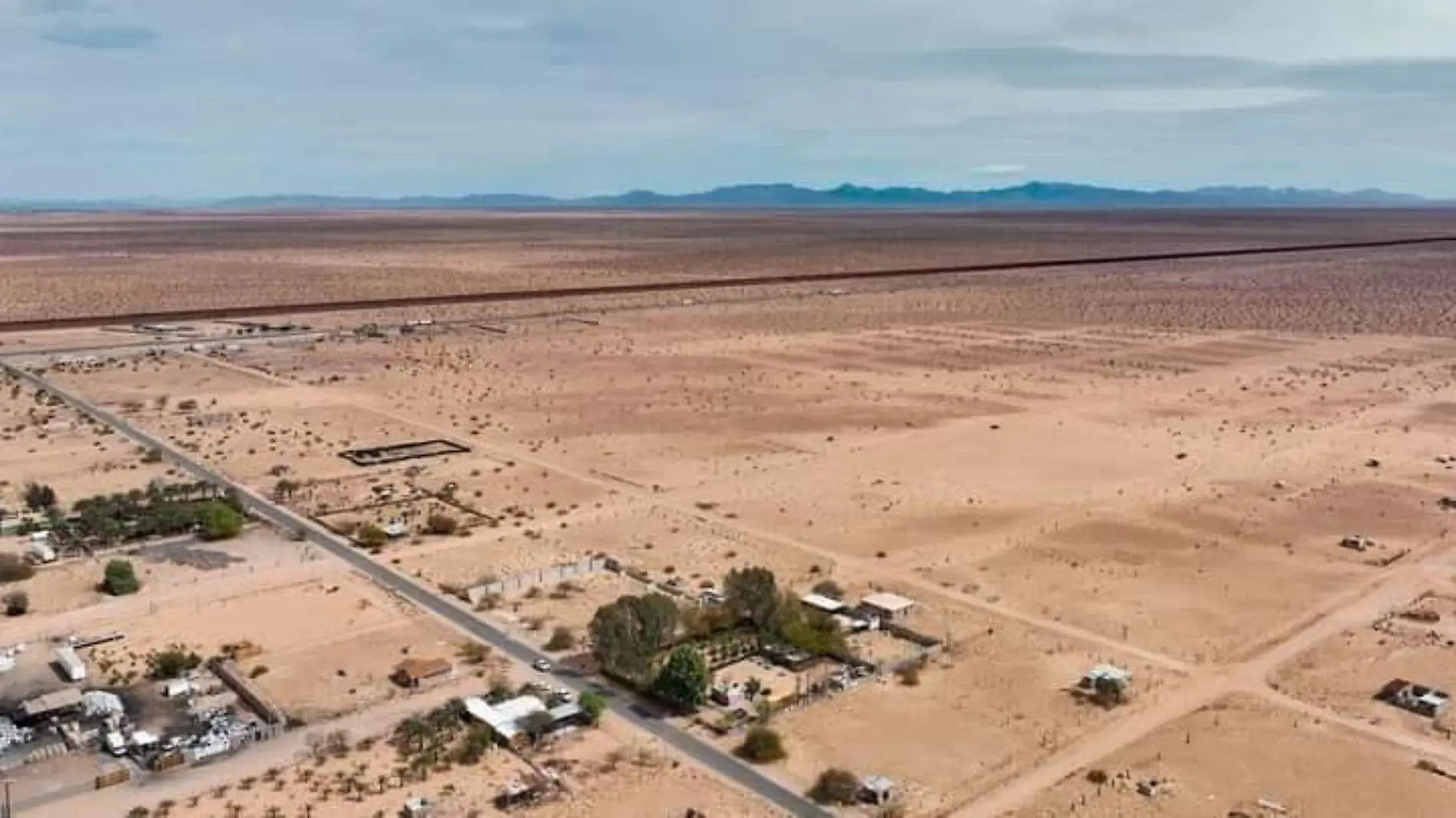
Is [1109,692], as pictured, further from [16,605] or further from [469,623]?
[16,605]

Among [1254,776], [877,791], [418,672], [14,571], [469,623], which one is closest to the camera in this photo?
[877,791]

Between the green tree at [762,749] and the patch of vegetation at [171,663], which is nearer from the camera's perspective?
the green tree at [762,749]

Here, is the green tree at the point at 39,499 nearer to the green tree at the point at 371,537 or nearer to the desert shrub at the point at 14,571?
the desert shrub at the point at 14,571

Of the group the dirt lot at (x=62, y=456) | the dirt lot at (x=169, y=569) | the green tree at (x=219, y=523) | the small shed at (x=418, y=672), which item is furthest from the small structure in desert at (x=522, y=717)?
the dirt lot at (x=62, y=456)

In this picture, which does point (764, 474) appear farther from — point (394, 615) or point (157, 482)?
point (157, 482)

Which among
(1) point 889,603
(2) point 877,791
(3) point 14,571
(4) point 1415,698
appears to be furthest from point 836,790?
(3) point 14,571

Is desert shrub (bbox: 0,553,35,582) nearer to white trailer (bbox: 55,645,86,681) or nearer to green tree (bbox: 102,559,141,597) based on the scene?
green tree (bbox: 102,559,141,597)
